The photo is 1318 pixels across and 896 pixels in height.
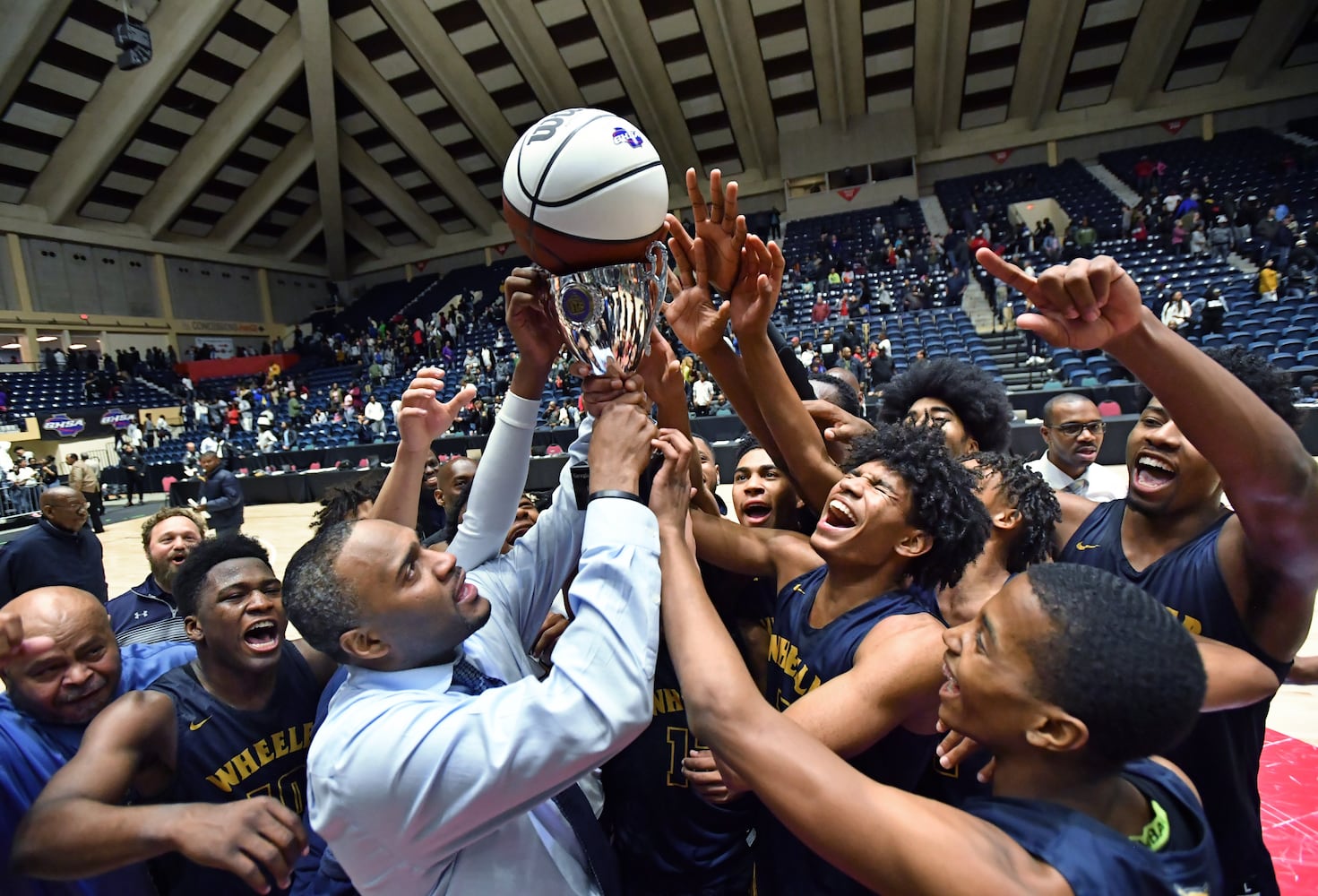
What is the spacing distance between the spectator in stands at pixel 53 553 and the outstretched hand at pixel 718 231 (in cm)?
370

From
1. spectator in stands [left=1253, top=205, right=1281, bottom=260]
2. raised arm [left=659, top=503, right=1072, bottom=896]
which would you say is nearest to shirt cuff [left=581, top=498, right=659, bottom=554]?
raised arm [left=659, top=503, right=1072, bottom=896]

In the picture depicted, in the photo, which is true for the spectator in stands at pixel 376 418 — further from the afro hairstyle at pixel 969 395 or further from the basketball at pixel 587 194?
the basketball at pixel 587 194

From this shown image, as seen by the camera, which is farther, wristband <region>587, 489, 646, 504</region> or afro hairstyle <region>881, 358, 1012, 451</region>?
afro hairstyle <region>881, 358, 1012, 451</region>

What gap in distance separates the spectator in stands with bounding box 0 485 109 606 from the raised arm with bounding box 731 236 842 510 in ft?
12.3

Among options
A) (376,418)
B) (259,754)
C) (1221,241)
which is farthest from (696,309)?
(1221,241)

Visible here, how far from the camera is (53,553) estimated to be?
3797 mm

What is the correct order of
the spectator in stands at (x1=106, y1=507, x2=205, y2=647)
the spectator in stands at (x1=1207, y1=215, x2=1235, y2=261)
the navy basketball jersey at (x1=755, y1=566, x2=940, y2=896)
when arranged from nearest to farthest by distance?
the navy basketball jersey at (x1=755, y1=566, x2=940, y2=896) < the spectator in stands at (x1=106, y1=507, x2=205, y2=647) < the spectator in stands at (x1=1207, y1=215, x2=1235, y2=261)

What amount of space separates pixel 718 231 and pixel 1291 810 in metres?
2.96

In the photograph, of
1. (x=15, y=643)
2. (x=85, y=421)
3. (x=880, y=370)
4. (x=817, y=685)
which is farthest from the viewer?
(x=85, y=421)

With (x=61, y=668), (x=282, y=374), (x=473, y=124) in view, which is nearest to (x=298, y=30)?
(x=473, y=124)

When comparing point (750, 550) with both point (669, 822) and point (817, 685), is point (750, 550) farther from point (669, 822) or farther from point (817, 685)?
point (669, 822)

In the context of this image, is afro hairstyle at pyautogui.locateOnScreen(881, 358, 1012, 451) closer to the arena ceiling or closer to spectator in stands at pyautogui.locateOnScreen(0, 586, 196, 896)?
spectator in stands at pyautogui.locateOnScreen(0, 586, 196, 896)

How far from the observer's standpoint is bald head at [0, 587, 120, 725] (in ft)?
5.19

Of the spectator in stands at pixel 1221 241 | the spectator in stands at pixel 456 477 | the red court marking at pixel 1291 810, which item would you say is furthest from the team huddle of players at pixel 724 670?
the spectator in stands at pixel 1221 241
